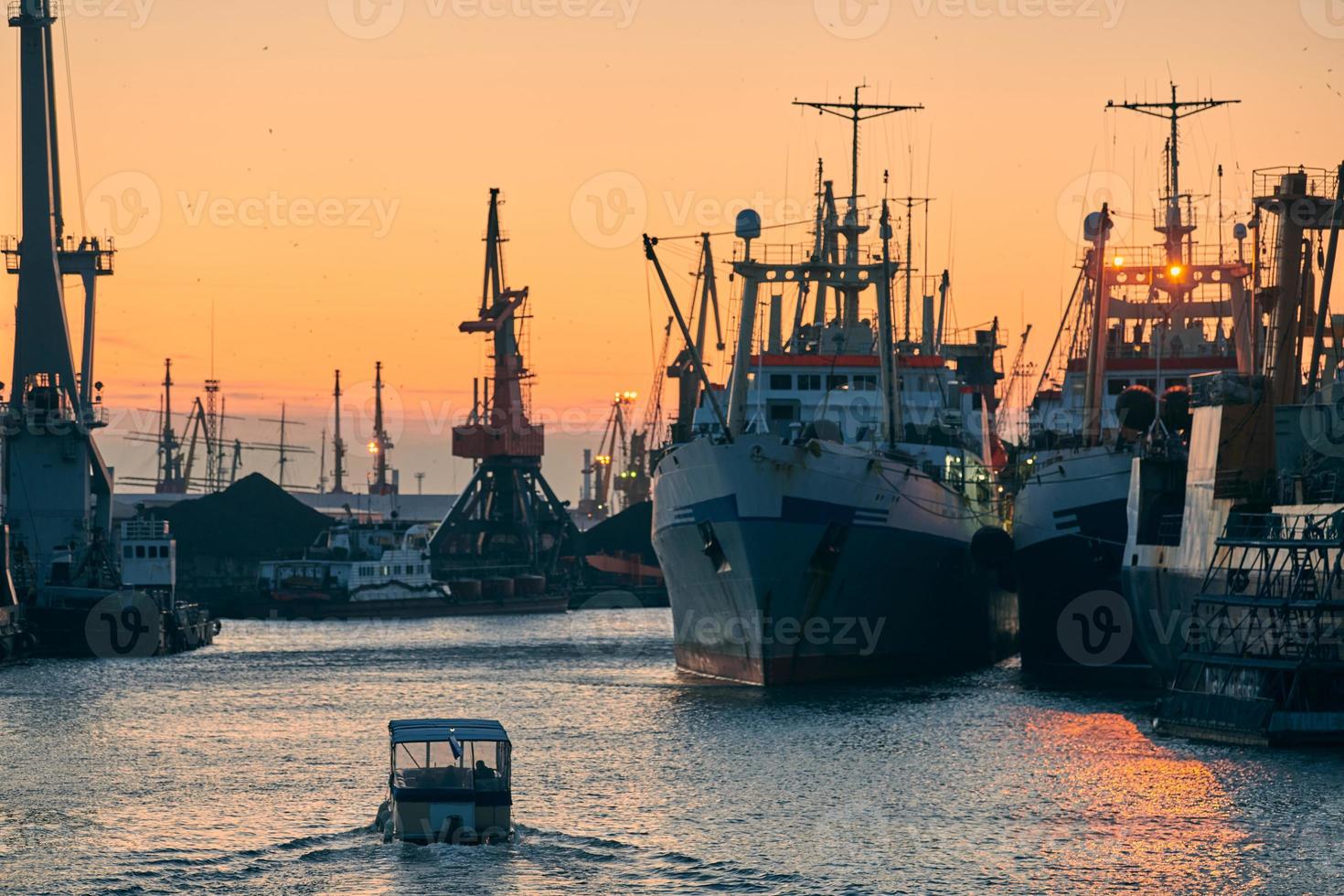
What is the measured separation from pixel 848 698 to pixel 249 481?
4407 inches

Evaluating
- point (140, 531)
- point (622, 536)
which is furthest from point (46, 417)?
point (622, 536)

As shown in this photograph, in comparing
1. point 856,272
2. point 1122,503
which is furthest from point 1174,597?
point 856,272

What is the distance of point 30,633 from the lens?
8350 cm

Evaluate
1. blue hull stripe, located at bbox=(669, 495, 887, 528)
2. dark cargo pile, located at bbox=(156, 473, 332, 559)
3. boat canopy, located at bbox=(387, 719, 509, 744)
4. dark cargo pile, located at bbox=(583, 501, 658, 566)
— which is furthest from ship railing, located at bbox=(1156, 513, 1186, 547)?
dark cargo pile, located at bbox=(156, 473, 332, 559)

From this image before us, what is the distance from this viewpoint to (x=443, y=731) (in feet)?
123

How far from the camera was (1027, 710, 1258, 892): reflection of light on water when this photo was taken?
112ft

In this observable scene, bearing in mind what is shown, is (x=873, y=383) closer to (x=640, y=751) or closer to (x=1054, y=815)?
(x=640, y=751)

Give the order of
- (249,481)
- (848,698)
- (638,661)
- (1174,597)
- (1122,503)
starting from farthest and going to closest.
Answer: (249,481), (638,661), (1122,503), (848,698), (1174,597)

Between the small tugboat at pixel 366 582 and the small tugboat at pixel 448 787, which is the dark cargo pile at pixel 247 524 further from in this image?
the small tugboat at pixel 448 787
